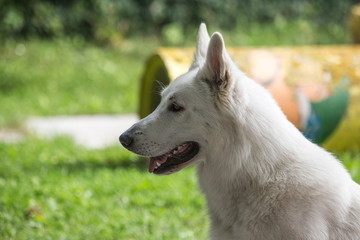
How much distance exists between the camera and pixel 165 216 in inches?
215

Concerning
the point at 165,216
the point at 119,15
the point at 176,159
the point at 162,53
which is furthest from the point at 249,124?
the point at 119,15

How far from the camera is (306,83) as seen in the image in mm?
6820

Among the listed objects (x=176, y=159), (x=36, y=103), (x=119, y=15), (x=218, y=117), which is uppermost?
(x=218, y=117)

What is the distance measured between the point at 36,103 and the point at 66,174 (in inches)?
142

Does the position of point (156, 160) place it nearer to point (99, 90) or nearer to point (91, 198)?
point (91, 198)

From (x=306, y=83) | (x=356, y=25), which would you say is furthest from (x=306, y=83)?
(x=356, y=25)

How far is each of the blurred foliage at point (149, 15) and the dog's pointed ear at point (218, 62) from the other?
8.58 meters

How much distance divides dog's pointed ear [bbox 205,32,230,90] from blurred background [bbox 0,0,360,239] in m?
2.22

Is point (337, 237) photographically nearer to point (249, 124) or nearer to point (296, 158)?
point (296, 158)

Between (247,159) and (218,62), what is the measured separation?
56 cm

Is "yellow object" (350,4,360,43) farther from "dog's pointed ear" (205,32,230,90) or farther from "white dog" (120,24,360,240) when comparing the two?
"dog's pointed ear" (205,32,230,90)

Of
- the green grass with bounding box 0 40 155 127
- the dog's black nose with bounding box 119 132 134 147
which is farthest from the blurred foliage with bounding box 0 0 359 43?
the dog's black nose with bounding box 119 132 134 147

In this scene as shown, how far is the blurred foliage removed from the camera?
11922 mm

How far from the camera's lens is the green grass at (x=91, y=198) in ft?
16.6
